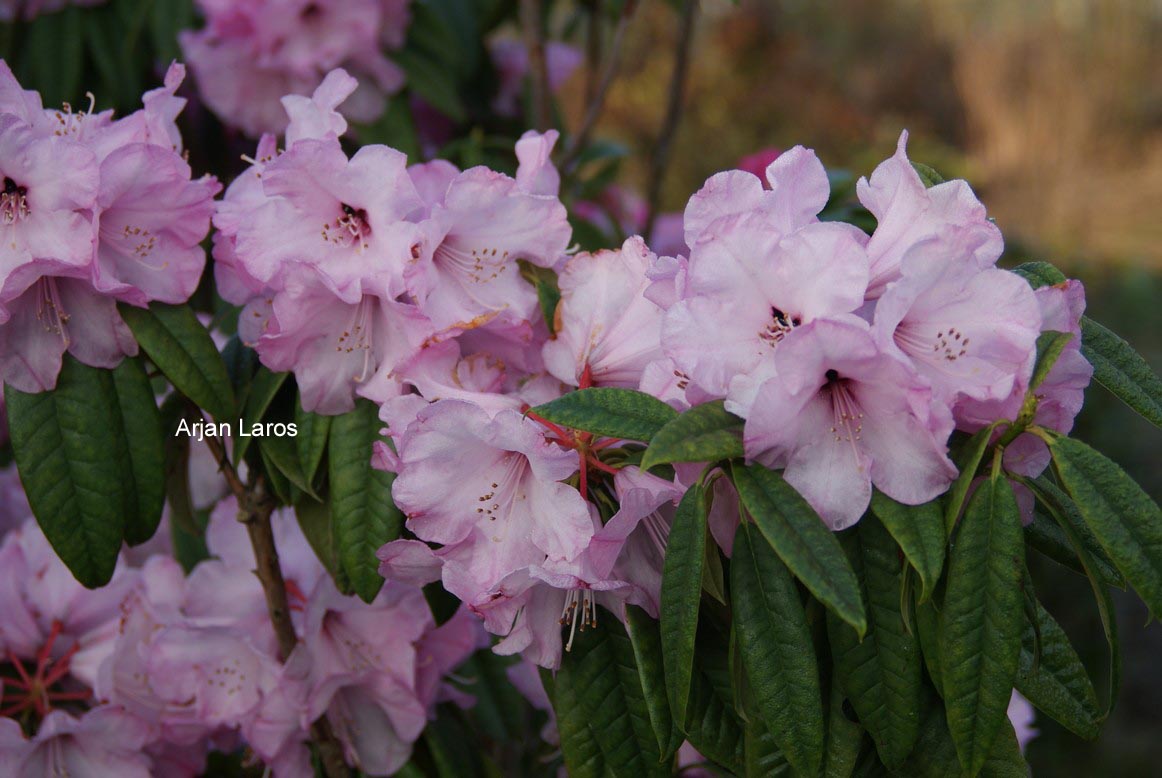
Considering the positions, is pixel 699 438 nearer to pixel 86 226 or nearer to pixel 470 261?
pixel 470 261

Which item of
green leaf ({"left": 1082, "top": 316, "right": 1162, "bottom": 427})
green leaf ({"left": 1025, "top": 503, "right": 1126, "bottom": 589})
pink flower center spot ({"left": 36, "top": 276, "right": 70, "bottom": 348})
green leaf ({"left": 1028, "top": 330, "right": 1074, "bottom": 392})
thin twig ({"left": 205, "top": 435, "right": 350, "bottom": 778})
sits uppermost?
green leaf ({"left": 1028, "top": 330, "right": 1074, "bottom": 392})

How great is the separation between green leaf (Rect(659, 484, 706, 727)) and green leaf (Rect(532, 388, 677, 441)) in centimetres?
5

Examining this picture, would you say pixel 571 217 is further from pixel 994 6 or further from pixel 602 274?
pixel 994 6

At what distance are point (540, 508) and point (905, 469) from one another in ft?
0.82

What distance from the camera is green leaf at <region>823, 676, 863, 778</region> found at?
789mm

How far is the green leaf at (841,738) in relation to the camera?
789 mm

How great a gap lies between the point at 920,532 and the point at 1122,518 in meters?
0.11

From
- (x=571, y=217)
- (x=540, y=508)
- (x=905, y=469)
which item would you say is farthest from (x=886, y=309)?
(x=571, y=217)

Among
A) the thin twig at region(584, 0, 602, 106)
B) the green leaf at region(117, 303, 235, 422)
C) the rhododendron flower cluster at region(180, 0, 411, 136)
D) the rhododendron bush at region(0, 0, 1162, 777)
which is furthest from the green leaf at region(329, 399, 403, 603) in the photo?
the thin twig at region(584, 0, 602, 106)

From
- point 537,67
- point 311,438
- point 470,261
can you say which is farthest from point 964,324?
point 537,67

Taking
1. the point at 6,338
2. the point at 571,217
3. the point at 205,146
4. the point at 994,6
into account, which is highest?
the point at 6,338

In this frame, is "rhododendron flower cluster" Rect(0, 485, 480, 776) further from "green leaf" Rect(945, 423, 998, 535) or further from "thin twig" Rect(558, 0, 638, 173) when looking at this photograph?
"thin twig" Rect(558, 0, 638, 173)

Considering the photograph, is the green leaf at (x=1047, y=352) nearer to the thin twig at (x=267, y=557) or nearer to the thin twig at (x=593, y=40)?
the thin twig at (x=267, y=557)

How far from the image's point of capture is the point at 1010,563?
704 mm
